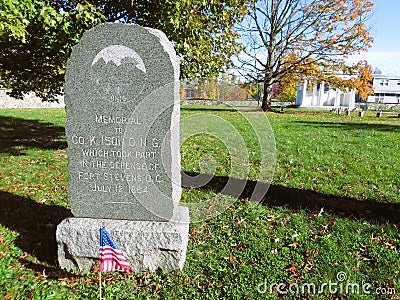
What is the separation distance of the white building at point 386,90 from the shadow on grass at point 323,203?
7232cm

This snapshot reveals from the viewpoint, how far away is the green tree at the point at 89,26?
6.79 m

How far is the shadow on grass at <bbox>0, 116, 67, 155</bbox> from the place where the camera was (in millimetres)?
9719

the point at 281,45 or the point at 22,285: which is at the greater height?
the point at 281,45

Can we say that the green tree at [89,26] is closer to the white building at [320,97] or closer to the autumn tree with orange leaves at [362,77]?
the autumn tree with orange leaves at [362,77]

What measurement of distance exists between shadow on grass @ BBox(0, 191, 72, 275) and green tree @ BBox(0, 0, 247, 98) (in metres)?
3.01

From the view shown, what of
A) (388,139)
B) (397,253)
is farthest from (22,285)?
(388,139)

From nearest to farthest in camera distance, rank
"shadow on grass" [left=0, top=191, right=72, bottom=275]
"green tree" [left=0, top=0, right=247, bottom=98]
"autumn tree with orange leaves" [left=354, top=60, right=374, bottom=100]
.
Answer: "shadow on grass" [left=0, top=191, right=72, bottom=275]
"green tree" [left=0, top=0, right=247, bottom=98]
"autumn tree with orange leaves" [left=354, top=60, right=374, bottom=100]

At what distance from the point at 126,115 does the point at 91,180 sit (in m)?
0.88

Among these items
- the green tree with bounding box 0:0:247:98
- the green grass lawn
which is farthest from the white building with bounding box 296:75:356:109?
the green grass lawn

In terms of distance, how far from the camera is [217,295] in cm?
324

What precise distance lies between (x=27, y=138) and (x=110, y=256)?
31.8 ft

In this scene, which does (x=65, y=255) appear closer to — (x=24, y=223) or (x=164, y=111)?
(x=24, y=223)

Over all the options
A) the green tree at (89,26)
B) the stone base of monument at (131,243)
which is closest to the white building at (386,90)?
the green tree at (89,26)

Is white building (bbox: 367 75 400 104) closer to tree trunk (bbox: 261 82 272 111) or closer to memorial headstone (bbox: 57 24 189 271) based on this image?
tree trunk (bbox: 261 82 272 111)
